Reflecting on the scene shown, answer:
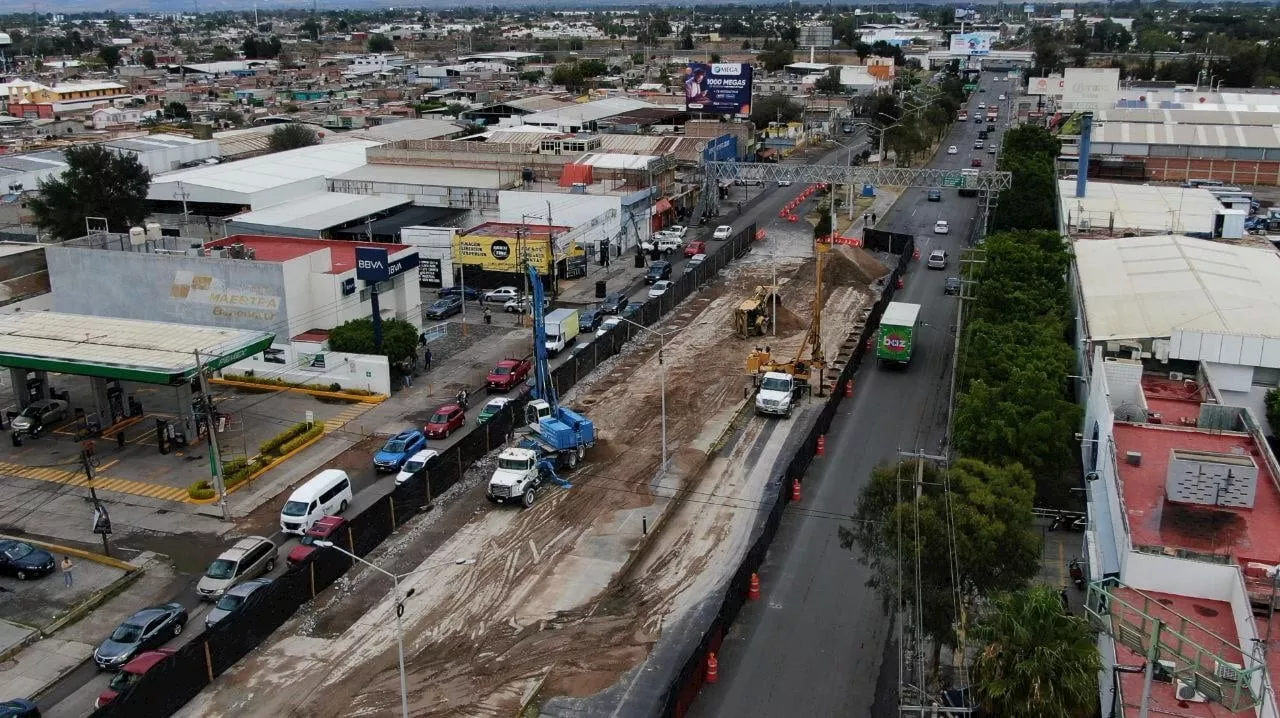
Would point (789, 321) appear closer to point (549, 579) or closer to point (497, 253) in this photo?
point (497, 253)

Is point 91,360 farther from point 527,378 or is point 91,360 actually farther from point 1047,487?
point 1047,487

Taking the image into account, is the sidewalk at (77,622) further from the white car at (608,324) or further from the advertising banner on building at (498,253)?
the advertising banner on building at (498,253)

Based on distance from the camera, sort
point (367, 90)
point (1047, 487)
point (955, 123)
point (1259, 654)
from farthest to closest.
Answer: point (367, 90) < point (955, 123) < point (1047, 487) < point (1259, 654)

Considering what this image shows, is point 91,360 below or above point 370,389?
above

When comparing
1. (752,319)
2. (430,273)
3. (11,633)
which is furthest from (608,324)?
(11,633)

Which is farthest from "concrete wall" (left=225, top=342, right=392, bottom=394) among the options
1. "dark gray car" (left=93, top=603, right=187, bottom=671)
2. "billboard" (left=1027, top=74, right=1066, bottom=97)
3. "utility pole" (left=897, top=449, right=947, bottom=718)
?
"billboard" (left=1027, top=74, right=1066, bottom=97)

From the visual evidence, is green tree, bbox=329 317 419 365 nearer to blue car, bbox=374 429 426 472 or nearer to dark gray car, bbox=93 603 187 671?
blue car, bbox=374 429 426 472

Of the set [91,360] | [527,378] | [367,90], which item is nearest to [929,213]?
[527,378]
